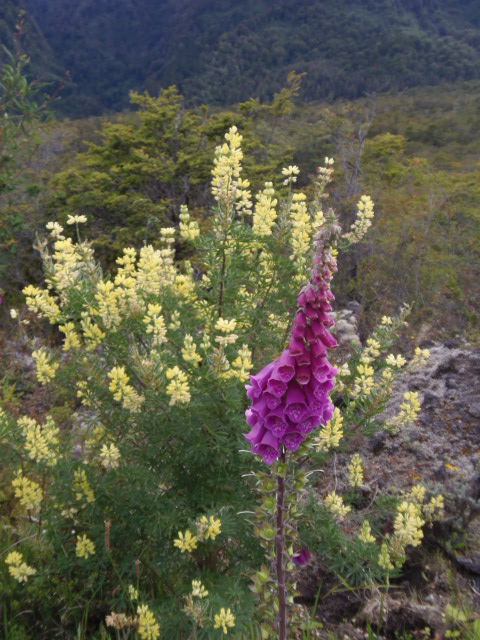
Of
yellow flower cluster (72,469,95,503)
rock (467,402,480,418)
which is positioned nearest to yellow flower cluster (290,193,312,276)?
yellow flower cluster (72,469,95,503)

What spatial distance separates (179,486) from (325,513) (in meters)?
0.99

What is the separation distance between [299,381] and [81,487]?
1.92 meters

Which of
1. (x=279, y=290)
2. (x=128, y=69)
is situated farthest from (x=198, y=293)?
(x=128, y=69)

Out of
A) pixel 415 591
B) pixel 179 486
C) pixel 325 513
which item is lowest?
pixel 415 591

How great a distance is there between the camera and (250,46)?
60281 mm

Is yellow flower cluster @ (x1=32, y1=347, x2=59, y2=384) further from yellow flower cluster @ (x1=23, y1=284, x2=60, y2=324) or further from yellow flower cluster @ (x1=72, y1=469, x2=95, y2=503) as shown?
yellow flower cluster @ (x1=72, y1=469, x2=95, y2=503)

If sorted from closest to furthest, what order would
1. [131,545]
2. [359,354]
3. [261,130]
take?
[131,545] < [359,354] < [261,130]

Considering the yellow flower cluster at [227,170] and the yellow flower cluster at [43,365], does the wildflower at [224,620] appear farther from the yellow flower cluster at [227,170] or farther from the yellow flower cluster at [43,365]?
the yellow flower cluster at [227,170]

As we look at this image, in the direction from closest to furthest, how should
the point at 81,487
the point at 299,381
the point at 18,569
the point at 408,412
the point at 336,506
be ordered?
the point at 299,381
the point at 18,569
the point at 81,487
the point at 336,506
the point at 408,412

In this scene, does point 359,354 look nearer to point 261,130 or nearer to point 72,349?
point 72,349

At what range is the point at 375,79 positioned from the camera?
48.5 metres

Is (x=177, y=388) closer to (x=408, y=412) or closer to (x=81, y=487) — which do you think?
(x=81, y=487)

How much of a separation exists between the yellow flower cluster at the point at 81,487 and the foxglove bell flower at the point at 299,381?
1601 mm

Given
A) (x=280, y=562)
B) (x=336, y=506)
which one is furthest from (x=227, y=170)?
(x=336, y=506)
